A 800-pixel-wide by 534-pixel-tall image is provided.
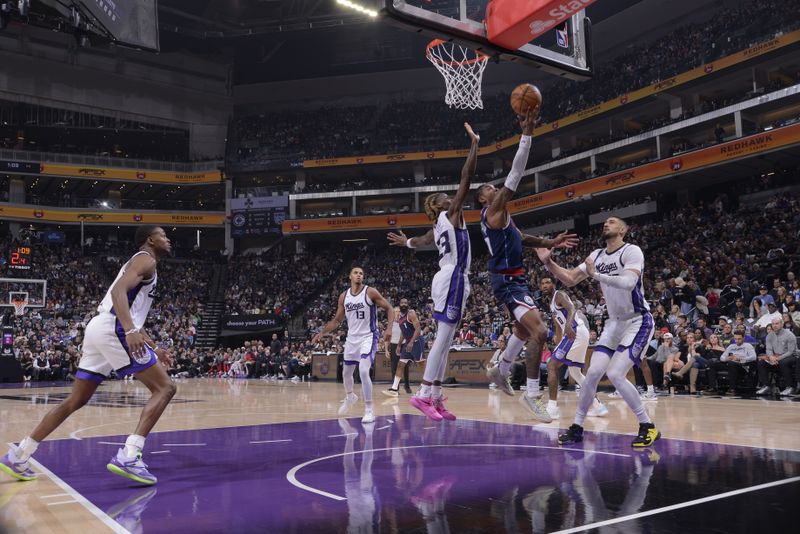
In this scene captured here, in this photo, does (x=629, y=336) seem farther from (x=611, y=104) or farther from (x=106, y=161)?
(x=106, y=161)

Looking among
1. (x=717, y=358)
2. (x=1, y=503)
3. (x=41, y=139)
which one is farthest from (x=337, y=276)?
(x=1, y=503)

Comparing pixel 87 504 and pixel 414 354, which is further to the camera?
pixel 414 354

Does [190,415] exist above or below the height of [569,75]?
below

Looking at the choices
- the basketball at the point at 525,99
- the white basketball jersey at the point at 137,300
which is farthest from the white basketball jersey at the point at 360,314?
the white basketball jersey at the point at 137,300

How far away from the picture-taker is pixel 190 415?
1027cm

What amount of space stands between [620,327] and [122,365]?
455cm

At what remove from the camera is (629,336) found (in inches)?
249

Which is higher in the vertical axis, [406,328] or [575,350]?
[406,328]

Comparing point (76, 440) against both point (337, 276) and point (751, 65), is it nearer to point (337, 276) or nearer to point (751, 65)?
point (751, 65)

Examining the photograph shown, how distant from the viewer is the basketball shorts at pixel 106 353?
192 inches

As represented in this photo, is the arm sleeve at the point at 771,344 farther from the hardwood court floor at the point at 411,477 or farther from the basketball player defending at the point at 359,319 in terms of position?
the basketball player defending at the point at 359,319


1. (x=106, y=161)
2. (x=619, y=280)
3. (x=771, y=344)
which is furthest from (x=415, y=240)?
(x=106, y=161)

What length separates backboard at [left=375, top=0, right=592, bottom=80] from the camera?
716 cm

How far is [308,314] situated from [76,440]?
29.0m
